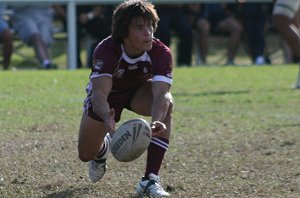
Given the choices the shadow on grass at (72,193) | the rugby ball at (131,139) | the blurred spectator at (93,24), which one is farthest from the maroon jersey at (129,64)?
the blurred spectator at (93,24)

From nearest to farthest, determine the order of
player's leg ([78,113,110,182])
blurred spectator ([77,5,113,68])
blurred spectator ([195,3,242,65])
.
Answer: player's leg ([78,113,110,182])
blurred spectator ([77,5,113,68])
blurred spectator ([195,3,242,65])

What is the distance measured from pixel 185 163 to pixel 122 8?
197cm

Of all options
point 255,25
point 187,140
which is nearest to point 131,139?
point 187,140

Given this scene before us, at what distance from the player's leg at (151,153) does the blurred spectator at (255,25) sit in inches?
453

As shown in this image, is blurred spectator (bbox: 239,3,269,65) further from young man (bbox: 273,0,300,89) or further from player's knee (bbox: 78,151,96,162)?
player's knee (bbox: 78,151,96,162)

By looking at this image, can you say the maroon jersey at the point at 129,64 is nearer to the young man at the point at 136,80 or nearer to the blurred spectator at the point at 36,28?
the young man at the point at 136,80

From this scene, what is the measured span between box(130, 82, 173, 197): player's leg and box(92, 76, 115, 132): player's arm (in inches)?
17.0

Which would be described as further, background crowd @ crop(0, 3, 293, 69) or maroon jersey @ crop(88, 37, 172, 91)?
background crowd @ crop(0, 3, 293, 69)

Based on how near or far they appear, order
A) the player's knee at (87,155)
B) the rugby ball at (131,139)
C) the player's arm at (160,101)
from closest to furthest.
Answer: the rugby ball at (131,139)
the player's arm at (160,101)
the player's knee at (87,155)

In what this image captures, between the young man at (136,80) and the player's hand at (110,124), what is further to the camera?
the young man at (136,80)

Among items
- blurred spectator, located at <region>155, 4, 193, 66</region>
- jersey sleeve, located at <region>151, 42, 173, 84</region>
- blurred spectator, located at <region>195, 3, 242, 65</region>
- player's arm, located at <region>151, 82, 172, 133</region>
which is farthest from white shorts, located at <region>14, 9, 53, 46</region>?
player's arm, located at <region>151, 82, 172, 133</region>

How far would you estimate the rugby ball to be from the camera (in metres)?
5.98

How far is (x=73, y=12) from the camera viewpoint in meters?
16.9

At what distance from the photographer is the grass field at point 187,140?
272 inches
